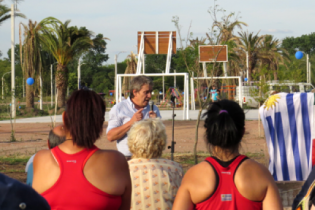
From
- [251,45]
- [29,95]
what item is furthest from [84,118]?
[251,45]

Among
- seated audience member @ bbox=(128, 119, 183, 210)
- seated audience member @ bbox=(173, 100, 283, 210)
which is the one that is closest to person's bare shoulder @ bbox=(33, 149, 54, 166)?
seated audience member @ bbox=(173, 100, 283, 210)

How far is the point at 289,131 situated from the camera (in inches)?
205

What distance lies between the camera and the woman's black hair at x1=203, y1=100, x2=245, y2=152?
6.75 ft

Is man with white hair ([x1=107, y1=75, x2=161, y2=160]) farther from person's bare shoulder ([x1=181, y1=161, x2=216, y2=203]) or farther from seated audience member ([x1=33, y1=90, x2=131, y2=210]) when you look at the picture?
person's bare shoulder ([x1=181, y1=161, x2=216, y2=203])

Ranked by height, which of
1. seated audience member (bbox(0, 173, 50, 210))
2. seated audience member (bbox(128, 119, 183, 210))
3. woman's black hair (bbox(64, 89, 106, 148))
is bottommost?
seated audience member (bbox(128, 119, 183, 210))

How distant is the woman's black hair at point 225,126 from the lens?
6.75 ft

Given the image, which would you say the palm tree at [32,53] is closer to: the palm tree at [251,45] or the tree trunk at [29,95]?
the tree trunk at [29,95]

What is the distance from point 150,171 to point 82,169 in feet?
3.23

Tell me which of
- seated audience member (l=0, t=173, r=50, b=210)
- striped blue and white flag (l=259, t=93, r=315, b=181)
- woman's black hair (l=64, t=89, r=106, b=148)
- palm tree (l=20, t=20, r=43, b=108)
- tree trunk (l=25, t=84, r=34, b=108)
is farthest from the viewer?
tree trunk (l=25, t=84, r=34, b=108)

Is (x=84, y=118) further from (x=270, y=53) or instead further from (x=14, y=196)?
(x=270, y=53)

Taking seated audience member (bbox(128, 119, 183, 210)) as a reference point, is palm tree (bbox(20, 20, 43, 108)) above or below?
above

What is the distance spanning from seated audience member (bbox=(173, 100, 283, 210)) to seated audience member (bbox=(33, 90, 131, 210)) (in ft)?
1.11

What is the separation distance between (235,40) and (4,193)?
44.4m

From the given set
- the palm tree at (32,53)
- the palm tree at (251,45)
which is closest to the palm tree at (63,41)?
the palm tree at (32,53)
